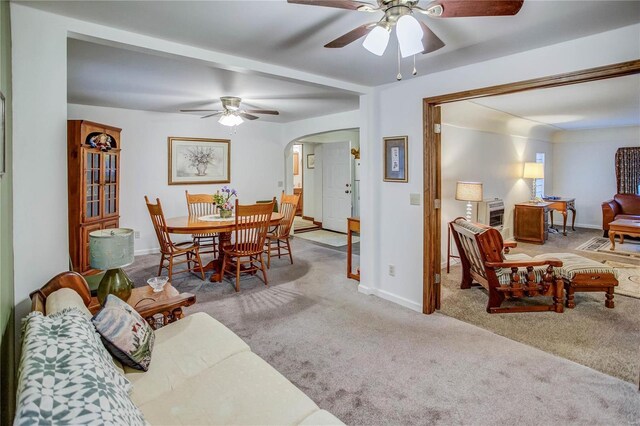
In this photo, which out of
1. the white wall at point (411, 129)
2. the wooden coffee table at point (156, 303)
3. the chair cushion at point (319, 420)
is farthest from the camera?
the white wall at point (411, 129)

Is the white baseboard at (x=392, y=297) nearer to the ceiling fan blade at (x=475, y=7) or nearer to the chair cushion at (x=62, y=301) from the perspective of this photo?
the ceiling fan blade at (x=475, y=7)

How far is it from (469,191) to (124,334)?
13.9 ft

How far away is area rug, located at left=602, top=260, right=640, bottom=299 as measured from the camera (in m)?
3.85

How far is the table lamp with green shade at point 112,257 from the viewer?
73.9 inches

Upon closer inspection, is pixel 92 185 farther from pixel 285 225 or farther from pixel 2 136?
pixel 2 136

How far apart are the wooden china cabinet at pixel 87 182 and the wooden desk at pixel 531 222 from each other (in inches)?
269

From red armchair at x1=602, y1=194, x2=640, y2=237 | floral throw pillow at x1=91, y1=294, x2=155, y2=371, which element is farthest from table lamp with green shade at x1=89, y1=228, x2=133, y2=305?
red armchair at x1=602, y1=194, x2=640, y2=237

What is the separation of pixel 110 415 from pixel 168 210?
5.51 m

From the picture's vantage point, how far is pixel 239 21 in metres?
2.08

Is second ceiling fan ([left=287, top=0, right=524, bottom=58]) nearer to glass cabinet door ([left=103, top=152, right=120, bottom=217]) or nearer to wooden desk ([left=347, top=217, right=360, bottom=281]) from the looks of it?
wooden desk ([left=347, top=217, right=360, bottom=281])

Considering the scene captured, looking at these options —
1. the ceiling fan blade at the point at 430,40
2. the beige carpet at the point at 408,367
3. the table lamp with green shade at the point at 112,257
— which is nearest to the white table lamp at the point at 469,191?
the beige carpet at the point at 408,367

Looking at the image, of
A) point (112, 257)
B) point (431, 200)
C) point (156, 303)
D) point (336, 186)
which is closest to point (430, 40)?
point (431, 200)

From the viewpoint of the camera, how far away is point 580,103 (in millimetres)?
5113

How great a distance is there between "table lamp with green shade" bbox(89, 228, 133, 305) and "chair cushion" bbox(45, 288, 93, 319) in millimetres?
202
